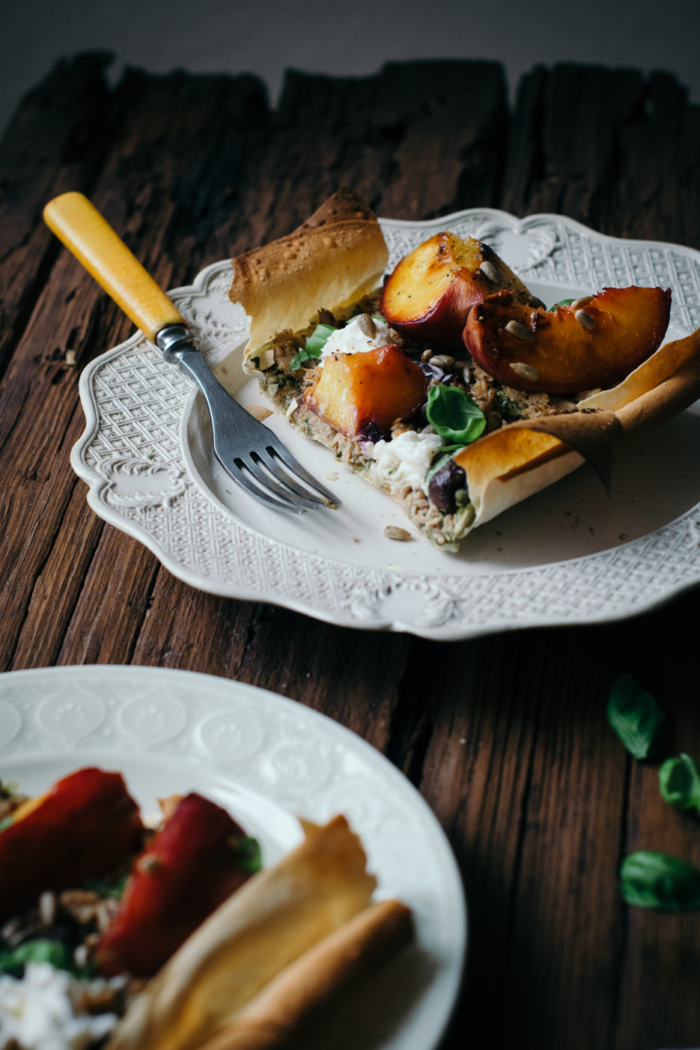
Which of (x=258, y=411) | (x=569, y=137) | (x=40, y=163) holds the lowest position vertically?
(x=569, y=137)

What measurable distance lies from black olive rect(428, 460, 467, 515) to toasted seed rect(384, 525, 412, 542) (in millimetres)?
128

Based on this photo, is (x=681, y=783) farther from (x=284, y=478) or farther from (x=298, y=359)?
(x=298, y=359)

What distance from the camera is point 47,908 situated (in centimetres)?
142

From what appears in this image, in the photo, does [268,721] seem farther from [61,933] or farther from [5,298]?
[5,298]

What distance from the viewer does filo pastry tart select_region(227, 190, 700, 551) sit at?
2.19m

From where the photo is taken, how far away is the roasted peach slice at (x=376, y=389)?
97.6 inches

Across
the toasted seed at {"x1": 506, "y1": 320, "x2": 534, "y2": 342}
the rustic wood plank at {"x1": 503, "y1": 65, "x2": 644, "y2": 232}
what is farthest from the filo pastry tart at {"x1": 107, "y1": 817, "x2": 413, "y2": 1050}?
the rustic wood plank at {"x1": 503, "y1": 65, "x2": 644, "y2": 232}

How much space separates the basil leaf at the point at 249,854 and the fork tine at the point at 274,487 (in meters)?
1.05

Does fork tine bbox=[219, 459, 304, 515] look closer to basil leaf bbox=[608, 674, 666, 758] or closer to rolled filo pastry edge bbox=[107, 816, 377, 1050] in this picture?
basil leaf bbox=[608, 674, 666, 758]

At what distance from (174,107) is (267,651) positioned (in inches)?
141

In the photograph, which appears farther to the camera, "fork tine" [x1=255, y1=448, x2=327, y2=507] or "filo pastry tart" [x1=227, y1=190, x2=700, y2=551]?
"fork tine" [x1=255, y1=448, x2=327, y2=507]

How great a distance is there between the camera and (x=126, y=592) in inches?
91.0

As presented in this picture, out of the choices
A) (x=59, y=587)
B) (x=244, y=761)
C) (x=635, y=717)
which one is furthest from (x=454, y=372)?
(x=244, y=761)

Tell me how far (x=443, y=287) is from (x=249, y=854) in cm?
173
